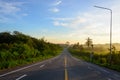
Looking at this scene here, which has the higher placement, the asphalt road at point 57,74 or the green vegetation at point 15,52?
the green vegetation at point 15,52

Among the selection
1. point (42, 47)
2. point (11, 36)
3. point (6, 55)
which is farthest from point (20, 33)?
point (6, 55)

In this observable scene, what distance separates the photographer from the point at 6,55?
106 feet

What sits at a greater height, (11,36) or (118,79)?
(11,36)

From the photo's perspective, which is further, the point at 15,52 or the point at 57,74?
the point at 15,52

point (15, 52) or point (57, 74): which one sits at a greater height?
point (15, 52)

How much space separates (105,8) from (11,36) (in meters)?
→ 41.8

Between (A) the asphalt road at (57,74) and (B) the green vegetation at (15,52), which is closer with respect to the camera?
(A) the asphalt road at (57,74)

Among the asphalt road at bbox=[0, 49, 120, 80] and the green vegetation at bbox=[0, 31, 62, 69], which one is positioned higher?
the green vegetation at bbox=[0, 31, 62, 69]

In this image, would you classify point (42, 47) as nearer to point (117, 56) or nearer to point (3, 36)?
point (3, 36)

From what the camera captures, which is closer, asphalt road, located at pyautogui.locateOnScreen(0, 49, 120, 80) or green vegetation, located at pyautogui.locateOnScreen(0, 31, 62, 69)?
asphalt road, located at pyautogui.locateOnScreen(0, 49, 120, 80)

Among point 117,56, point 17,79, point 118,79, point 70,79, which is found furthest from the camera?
point 117,56

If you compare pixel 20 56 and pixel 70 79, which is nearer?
pixel 70 79

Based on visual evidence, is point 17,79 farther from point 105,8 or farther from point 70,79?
point 105,8

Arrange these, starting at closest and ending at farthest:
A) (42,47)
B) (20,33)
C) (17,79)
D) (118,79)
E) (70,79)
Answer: (17,79) → (70,79) → (118,79) → (20,33) → (42,47)
